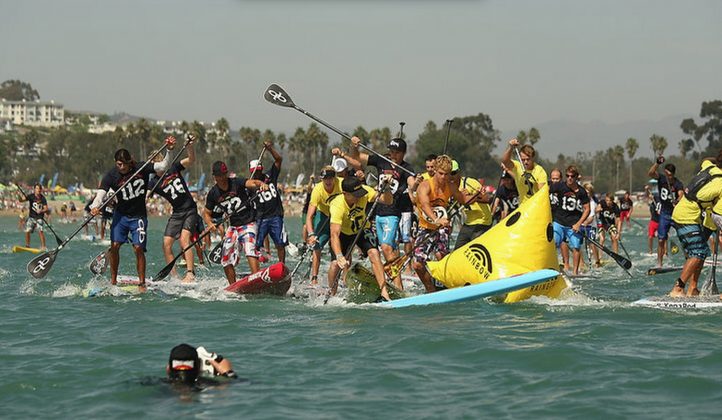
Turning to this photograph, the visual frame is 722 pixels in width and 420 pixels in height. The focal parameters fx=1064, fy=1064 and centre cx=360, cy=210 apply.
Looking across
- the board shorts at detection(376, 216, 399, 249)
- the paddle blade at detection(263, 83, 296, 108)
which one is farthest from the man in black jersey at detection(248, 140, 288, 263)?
the board shorts at detection(376, 216, 399, 249)

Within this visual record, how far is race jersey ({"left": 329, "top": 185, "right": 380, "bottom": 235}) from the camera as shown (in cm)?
1293

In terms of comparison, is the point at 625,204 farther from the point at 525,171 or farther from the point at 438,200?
the point at 438,200

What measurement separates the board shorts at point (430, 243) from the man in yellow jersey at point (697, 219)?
2.88 m

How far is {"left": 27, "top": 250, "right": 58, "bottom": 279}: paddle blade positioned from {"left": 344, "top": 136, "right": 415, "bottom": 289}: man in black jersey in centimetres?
461

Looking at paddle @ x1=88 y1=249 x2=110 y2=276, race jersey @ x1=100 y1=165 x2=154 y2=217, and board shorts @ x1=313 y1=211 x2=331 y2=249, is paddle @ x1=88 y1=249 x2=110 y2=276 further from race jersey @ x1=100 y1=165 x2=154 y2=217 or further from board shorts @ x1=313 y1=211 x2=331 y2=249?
board shorts @ x1=313 y1=211 x2=331 y2=249

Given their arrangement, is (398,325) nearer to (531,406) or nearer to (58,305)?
(531,406)

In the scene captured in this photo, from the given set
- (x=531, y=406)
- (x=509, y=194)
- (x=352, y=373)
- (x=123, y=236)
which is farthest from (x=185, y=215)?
(x=531, y=406)

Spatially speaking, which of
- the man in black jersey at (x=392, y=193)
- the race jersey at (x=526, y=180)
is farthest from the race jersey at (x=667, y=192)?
the man in black jersey at (x=392, y=193)

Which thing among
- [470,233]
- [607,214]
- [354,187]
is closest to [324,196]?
[354,187]

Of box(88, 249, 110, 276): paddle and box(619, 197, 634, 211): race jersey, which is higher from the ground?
box(619, 197, 634, 211): race jersey

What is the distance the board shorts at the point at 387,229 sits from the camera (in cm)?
1423

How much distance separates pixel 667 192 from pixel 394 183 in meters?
7.76

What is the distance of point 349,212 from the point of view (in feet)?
42.8

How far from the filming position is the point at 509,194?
1590 cm
